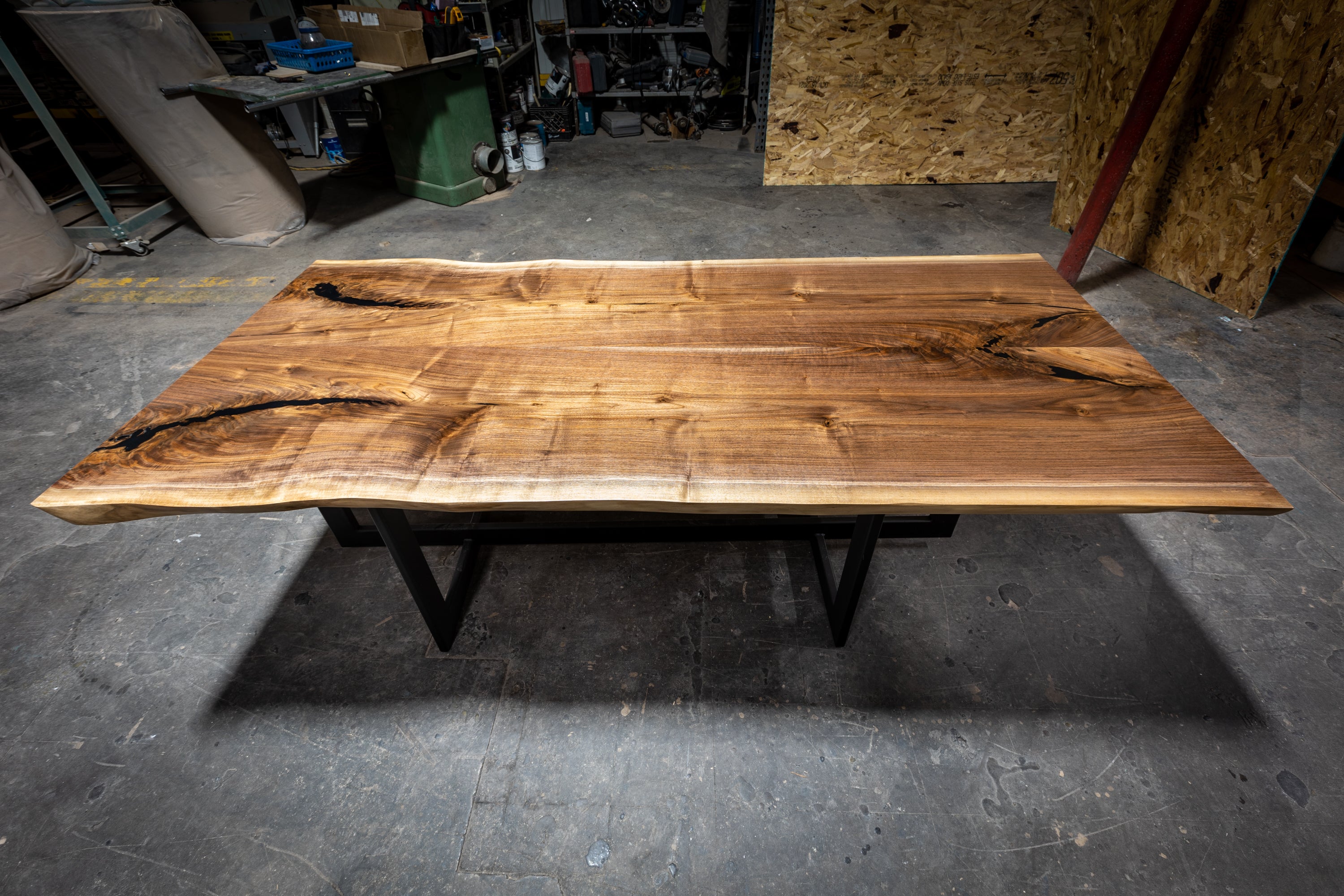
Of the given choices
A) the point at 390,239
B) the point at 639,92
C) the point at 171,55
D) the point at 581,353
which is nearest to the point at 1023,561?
the point at 581,353

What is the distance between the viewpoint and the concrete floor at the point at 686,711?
3.54ft

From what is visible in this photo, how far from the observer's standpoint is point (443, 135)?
11.4 feet

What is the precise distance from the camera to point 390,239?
335 centimetres

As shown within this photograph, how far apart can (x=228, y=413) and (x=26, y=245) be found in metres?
2.97

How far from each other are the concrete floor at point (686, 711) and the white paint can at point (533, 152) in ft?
10.8

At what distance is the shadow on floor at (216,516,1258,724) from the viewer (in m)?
1.32

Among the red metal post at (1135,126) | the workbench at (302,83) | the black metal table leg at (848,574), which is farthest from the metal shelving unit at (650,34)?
the black metal table leg at (848,574)

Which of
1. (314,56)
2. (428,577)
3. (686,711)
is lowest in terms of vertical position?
(686,711)

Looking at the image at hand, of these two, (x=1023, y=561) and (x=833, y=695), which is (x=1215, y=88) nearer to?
(x=1023, y=561)

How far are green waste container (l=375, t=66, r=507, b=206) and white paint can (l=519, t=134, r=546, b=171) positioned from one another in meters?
0.34

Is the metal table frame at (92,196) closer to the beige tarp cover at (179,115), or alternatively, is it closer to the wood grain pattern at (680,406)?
the beige tarp cover at (179,115)

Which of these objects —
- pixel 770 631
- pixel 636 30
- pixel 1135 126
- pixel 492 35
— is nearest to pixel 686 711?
pixel 770 631

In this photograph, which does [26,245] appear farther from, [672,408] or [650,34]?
[650,34]

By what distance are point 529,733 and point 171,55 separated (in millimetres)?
3567
